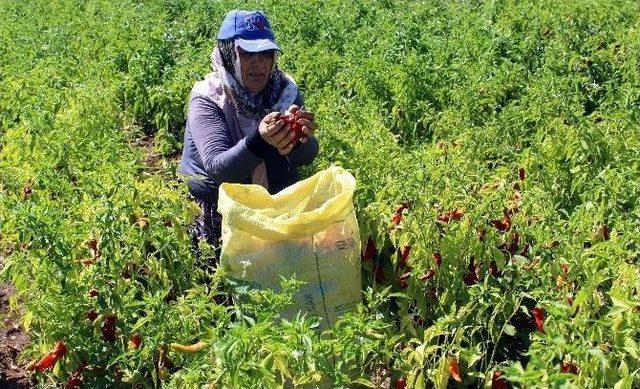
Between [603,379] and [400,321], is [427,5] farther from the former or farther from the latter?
[603,379]

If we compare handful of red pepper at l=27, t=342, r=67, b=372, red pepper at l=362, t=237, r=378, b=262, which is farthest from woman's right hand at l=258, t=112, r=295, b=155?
handful of red pepper at l=27, t=342, r=67, b=372

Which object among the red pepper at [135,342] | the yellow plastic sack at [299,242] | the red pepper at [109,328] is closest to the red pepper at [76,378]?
the red pepper at [109,328]

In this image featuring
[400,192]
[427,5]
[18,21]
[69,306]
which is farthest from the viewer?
[18,21]

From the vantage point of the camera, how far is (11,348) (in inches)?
147

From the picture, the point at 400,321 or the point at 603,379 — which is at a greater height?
the point at 603,379

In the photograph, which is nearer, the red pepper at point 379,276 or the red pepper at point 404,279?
the red pepper at point 404,279

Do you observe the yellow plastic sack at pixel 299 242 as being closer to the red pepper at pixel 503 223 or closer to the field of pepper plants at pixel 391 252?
the field of pepper plants at pixel 391 252

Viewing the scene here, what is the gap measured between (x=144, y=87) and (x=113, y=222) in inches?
137

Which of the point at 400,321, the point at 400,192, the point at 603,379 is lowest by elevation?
the point at 400,321

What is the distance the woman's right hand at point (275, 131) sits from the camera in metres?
3.25

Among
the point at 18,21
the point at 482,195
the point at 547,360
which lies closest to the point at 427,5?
the point at 18,21

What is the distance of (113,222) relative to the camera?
2953 millimetres

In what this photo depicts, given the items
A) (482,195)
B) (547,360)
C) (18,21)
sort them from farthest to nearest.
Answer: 1. (18,21)
2. (482,195)
3. (547,360)

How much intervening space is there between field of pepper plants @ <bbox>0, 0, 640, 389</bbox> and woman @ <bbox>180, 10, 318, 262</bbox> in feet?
0.66
